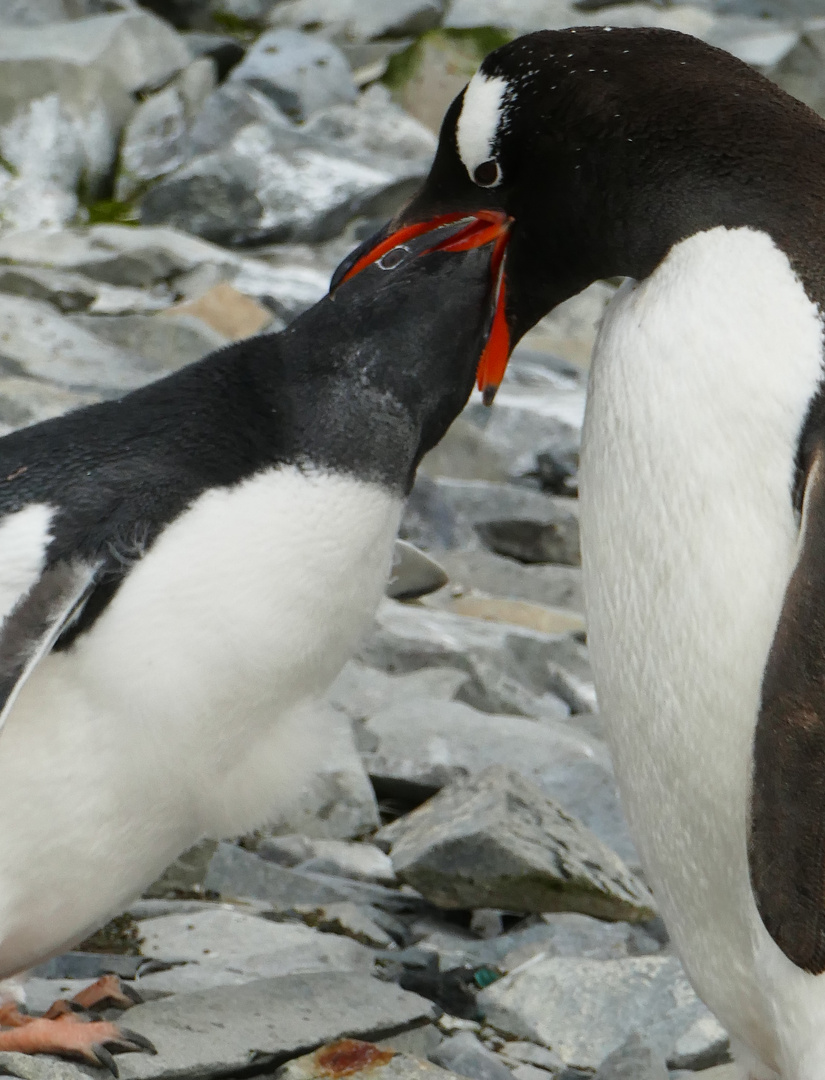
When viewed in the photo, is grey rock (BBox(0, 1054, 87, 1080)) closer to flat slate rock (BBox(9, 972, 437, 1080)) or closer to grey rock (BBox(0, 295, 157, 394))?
flat slate rock (BBox(9, 972, 437, 1080))

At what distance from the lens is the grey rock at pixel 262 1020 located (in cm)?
221

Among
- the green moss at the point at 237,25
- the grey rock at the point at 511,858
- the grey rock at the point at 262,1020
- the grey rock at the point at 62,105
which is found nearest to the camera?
the grey rock at the point at 262,1020

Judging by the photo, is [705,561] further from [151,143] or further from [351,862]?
[151,143]

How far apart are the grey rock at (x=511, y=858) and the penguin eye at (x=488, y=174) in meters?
1.25

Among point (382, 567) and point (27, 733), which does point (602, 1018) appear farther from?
point (27, 733)

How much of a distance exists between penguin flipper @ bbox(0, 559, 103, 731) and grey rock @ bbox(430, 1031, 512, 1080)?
0.89 metres

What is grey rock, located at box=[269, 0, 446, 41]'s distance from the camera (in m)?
13.9

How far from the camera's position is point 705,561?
6.29 feet

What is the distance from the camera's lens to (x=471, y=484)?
621 cm

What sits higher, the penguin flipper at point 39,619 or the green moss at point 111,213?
the penguin flipper at point 39,619

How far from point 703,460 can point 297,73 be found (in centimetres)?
1109

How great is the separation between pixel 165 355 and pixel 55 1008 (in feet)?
15.7

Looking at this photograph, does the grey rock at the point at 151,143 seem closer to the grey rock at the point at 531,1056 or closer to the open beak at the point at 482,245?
the open beak at the point at 482,245

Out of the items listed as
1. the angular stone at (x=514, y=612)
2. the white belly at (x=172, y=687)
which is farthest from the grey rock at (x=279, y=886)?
the angular stone at (x=514, y=612)
